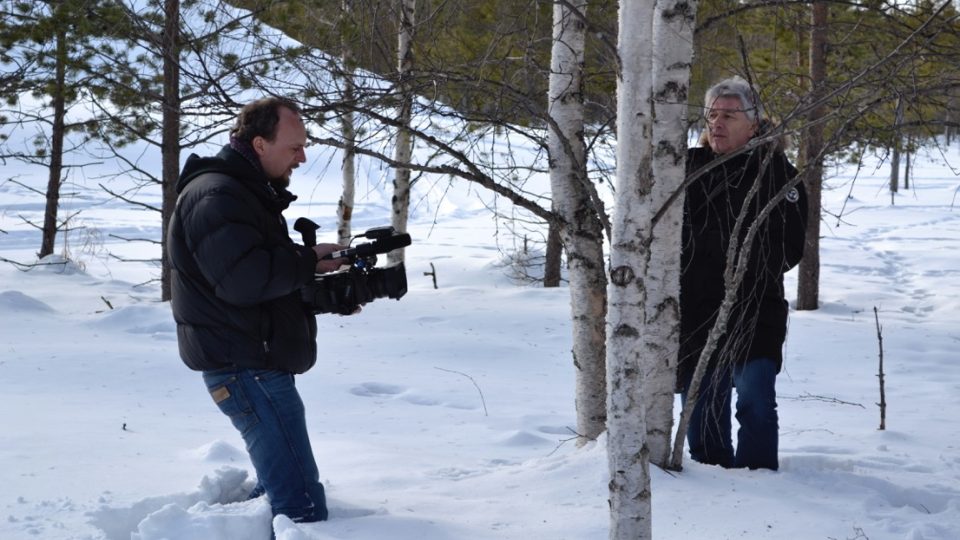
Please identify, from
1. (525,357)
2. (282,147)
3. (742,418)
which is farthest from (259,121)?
(525,357)

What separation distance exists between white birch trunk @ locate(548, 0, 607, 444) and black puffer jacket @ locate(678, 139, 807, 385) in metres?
0.38

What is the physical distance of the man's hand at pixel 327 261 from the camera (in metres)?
3.52

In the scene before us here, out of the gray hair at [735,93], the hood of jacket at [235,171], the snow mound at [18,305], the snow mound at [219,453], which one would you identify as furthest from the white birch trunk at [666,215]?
the snow mound at [18,305]

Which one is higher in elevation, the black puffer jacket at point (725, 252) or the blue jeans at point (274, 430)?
the black puffer jacket at point (725, 252)

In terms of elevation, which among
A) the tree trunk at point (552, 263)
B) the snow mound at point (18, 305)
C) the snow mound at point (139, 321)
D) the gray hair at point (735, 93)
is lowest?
the snow mound at point (139, 321)

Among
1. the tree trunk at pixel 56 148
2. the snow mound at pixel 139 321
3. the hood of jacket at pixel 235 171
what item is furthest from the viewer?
the tree trunk at pixel 56 148

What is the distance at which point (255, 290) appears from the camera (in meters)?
3.19

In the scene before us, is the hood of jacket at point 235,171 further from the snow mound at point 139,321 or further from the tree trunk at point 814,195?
the tree trunk at point 814,195

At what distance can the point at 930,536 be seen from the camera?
3.41 metres

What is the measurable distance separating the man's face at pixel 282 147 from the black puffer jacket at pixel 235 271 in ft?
0.20

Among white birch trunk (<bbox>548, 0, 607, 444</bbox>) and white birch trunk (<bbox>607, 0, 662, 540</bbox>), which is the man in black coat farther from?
white birch trunk (<bbox>607, 0, 662, 540</bbox>)

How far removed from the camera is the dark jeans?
4.01 metres

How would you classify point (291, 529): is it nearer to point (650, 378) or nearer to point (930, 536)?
point (650, 378)

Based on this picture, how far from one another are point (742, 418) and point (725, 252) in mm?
706
